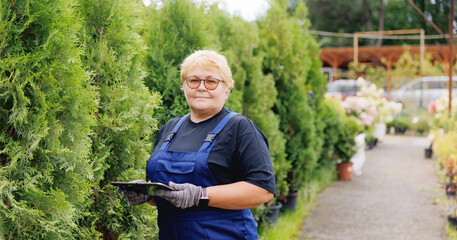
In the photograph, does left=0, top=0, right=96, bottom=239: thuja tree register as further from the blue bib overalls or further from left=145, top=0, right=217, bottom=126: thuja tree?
left=145, top=0, right=217, bottom=126: thuja tree

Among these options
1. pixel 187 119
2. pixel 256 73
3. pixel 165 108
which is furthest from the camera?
pixel 256 73

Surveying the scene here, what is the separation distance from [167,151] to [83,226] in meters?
0.83

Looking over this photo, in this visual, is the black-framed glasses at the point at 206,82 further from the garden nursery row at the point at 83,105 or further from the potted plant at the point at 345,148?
the potted plant at the point at 345,148

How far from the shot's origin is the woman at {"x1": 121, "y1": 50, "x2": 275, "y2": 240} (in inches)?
78.3

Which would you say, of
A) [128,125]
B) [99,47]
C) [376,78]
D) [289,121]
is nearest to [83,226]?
[128,125]

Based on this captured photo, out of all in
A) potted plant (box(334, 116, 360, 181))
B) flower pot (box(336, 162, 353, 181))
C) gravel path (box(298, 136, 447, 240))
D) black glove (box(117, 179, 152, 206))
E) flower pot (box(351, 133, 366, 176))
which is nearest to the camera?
black glove (box(117, 179, 152, 206))

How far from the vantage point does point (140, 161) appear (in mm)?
2898

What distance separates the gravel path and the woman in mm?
3824

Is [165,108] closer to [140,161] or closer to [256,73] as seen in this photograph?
[140,161]

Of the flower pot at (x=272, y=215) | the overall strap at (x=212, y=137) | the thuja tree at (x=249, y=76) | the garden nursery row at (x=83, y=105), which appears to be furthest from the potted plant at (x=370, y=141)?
the overall strap at (x=212, y=137)

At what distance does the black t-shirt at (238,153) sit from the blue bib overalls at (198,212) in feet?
0.12

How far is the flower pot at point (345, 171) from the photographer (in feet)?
30.6

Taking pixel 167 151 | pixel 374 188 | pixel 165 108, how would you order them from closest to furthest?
pixel 167 151, pixel 165 108, pixel 374 188

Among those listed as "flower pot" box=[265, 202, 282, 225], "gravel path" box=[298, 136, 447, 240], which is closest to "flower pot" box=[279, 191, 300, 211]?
"gravel path" box=[298, 136, 447, 240]
